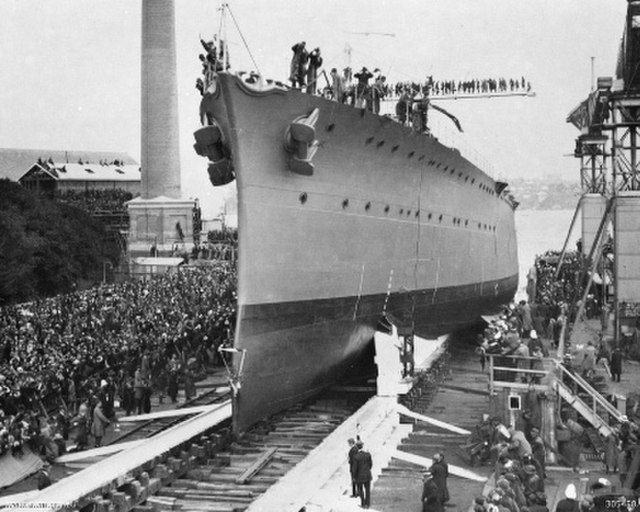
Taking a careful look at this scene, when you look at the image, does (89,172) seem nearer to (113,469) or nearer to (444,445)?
(444,445)

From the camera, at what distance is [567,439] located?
32.4ft

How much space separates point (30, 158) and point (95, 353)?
175ft

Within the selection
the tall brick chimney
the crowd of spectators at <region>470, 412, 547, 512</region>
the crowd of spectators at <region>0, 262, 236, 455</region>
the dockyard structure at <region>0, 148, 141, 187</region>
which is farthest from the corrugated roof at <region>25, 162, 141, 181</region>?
the crowd of spectators at <region>470, 412, 547, 512</region>

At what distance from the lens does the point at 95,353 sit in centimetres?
1584

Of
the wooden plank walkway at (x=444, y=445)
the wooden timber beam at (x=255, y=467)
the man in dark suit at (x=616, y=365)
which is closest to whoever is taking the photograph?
the wooden plank walkway at (x=444, y=445)

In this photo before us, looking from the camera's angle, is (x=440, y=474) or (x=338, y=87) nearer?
(x=440, y=474)

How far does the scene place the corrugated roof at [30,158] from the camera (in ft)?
202

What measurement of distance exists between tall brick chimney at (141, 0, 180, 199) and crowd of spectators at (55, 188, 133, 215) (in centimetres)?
1094

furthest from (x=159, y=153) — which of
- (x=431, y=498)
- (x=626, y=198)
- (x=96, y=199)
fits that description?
(x=431, y=498)

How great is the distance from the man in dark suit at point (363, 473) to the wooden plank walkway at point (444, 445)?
0.62ft

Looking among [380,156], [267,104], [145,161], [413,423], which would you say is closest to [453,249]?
[380,156]

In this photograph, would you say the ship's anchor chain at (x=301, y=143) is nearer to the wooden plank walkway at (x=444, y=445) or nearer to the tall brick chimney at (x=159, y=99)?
the wooden plank walkway at (x=444, y=445)

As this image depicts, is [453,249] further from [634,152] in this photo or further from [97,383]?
[97,383]

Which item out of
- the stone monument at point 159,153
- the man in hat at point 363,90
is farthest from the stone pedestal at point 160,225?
the man in hat at point 363,90
